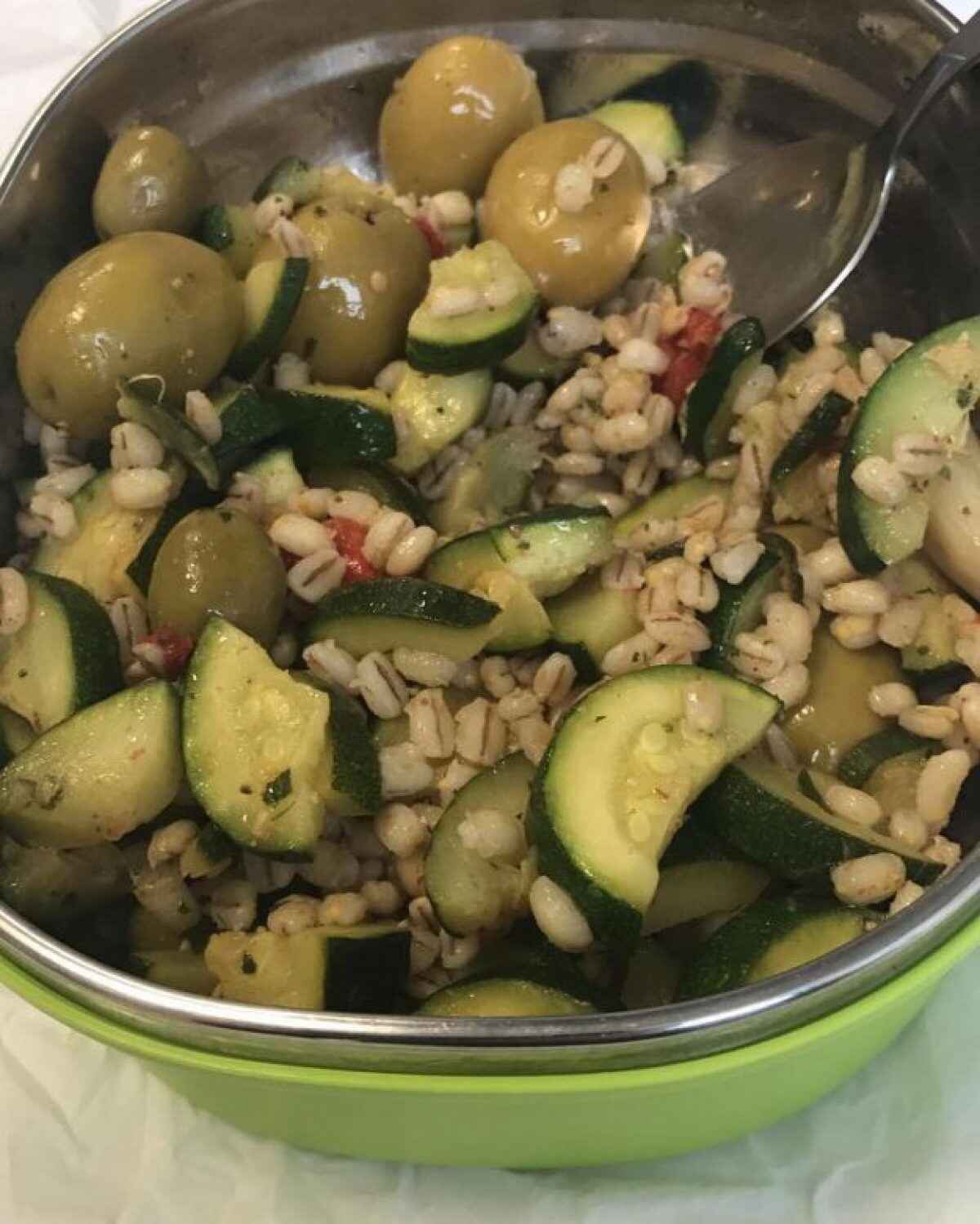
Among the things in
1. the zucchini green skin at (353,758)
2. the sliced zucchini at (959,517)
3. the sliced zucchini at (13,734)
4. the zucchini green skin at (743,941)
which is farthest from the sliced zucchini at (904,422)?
the sliced zucchini at (13,734)

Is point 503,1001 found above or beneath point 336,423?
beneath

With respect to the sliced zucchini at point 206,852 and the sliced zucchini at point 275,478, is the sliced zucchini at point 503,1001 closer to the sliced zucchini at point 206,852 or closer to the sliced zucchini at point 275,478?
the sliced zucchini at point 206,852

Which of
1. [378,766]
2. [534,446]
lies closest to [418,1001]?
[378,766]

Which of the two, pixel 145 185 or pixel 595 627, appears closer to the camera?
pixel 595 627

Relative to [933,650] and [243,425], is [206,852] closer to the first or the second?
[243,425]

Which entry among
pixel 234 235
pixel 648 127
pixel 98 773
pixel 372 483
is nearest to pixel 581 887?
pixel 98 773

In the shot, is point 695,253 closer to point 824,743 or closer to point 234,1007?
point 824,743
